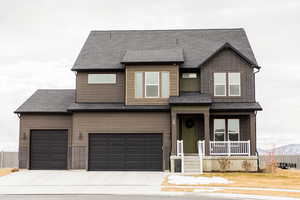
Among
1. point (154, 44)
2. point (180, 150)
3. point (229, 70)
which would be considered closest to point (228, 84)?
point (229, 70)

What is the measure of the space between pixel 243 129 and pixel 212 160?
12.2 ft

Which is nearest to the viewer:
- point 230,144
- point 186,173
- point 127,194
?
point 127,194

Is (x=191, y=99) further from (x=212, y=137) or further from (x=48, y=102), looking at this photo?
(x=48, y=102)

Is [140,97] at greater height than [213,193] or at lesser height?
greater

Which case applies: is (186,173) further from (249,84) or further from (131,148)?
(249,84)

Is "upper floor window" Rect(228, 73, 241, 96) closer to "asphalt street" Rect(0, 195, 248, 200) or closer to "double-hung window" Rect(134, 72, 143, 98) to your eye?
"double-hung window" Rect(134, 72, 143, 98)

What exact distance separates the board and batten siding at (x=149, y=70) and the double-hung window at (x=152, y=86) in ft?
0.96

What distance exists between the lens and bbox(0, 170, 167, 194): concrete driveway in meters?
21.1

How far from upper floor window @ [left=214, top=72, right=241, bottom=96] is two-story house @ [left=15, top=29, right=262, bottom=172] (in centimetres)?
6

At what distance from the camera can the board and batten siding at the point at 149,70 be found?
3114 cm

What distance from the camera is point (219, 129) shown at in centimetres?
3170

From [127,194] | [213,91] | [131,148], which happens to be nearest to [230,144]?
[213,91]

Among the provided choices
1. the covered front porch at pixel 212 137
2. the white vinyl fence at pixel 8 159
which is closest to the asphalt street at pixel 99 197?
the covered front porch at pixel 212 137

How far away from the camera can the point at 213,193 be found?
20000 mm
